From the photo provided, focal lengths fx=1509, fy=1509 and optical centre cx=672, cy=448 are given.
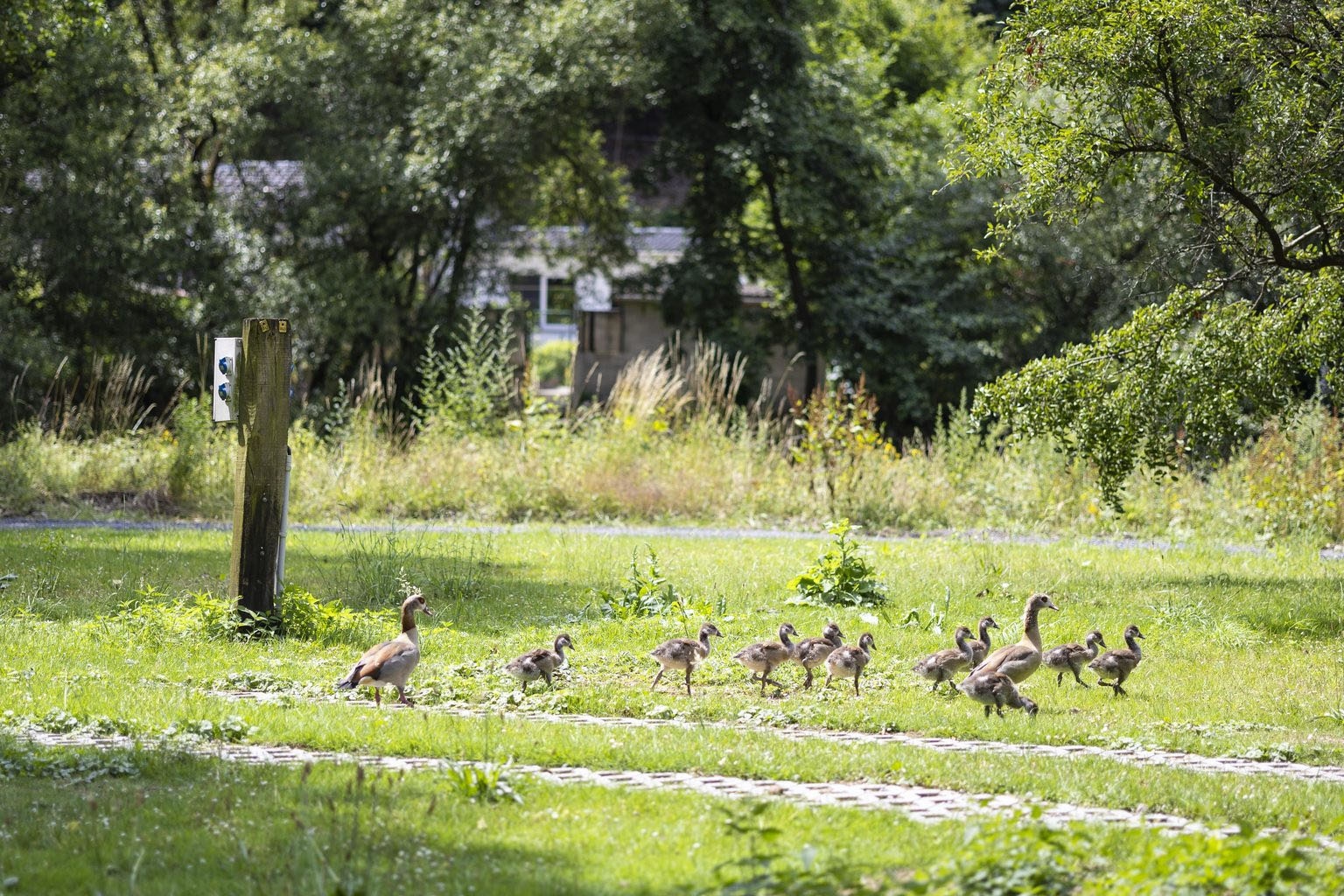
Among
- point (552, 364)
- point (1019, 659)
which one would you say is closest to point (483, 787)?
point (1019, 659)

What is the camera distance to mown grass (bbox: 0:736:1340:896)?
5.08 m

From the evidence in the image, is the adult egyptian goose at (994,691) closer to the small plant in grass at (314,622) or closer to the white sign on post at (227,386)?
the small plant in grass at (314,622)

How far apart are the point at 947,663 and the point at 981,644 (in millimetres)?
425

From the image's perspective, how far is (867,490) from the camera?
18.6 m

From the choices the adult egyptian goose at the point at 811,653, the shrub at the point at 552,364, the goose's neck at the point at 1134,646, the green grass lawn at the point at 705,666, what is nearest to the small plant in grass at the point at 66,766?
the green grass lawn at the point at 705,666

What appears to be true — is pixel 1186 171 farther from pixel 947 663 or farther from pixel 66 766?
pixel 66 766

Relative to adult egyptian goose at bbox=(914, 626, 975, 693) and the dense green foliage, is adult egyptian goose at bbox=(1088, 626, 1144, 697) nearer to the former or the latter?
adult egyptian goose at bbox=(914, 626, 975, 693)

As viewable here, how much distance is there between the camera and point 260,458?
10.6 meters

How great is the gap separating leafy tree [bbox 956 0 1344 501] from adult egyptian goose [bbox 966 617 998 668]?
3527 mm

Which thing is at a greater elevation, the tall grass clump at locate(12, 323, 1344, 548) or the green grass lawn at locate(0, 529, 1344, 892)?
the tall grass clump at locate(12, 323, 1344, 548)

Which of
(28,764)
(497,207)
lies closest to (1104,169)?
(28,764)

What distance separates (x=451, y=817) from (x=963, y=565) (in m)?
9.10

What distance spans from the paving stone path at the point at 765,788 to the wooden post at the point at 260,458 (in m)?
3.00

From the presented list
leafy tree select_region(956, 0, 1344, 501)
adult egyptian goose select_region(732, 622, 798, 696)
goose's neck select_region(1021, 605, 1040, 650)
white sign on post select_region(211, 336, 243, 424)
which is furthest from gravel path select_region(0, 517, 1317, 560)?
adult egyptian goose select_region(732, 622, 798, 696)
